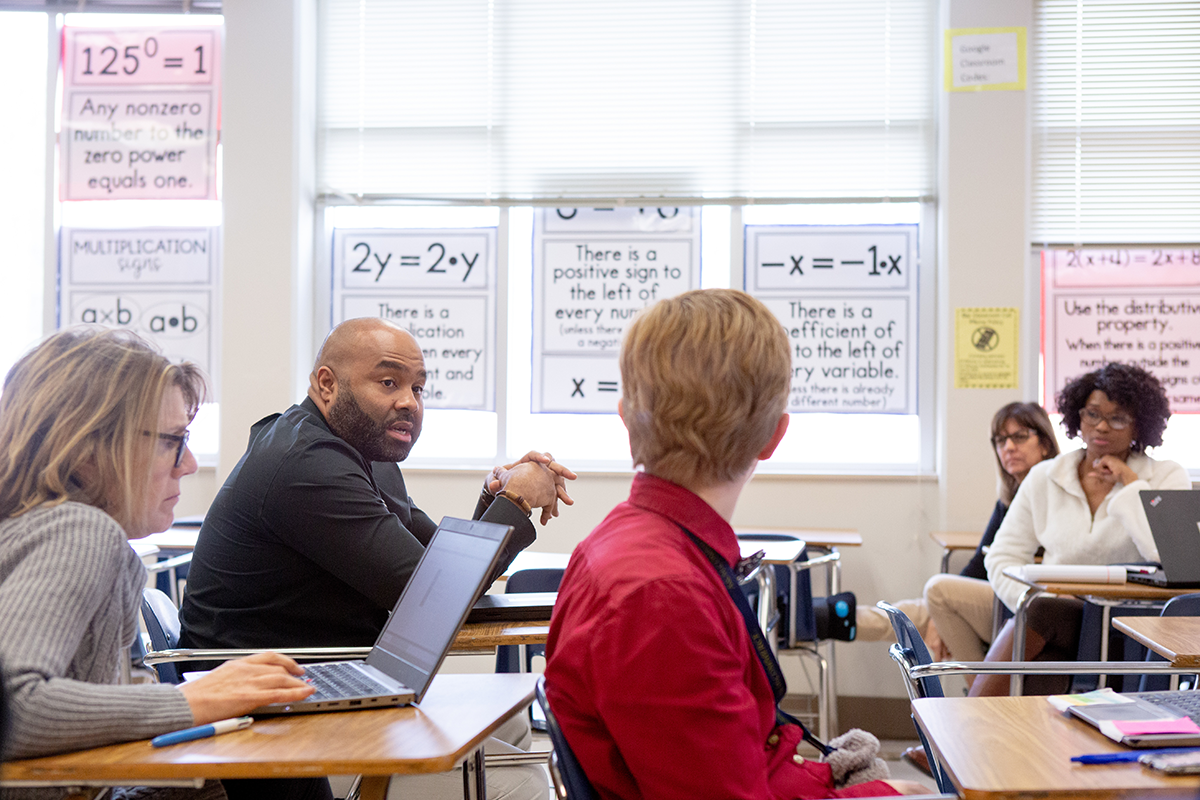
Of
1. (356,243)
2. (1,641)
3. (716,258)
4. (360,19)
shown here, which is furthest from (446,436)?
(1,641)

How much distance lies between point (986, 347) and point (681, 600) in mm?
3865

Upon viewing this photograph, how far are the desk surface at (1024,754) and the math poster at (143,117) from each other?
4522 mm

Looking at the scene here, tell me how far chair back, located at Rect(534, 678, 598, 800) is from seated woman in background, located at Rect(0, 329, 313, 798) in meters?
0.38

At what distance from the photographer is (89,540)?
1193 millimetres

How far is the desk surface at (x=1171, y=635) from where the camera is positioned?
1740mm

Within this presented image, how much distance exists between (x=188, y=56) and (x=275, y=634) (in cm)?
401

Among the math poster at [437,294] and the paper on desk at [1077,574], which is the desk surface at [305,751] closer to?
the paper on desk at [1077,574]

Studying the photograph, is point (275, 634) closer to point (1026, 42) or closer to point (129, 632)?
point (129, 632)

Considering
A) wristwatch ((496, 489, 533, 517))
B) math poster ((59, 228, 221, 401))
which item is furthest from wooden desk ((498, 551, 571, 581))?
math poster ((59, 228, 221, 401))

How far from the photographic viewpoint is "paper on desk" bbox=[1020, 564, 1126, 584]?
2.74 metres

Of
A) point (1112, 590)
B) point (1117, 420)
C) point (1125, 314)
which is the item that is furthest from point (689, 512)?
point (1125, 314)

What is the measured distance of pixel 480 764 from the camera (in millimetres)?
1558

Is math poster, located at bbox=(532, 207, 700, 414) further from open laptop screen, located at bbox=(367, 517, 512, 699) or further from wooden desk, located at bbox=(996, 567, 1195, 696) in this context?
open laptop screen, located at bbox=(367, 517, 512, 699)

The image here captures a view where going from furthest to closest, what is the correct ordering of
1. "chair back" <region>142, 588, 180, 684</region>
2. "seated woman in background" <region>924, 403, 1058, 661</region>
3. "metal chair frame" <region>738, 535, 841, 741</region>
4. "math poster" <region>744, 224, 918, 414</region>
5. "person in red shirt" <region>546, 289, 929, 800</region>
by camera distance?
"math poster" <region>744, 224, 918, 414</region>, "seated woman in background" <region>924, 403, 1058, 661</region>, "metal chair frame" <region>738, 535, 841, 741</region>, "chair back" <region>142, 588, 180, 684</region>, "person in red shirt" <region>546, 289, 929, 800</region>
